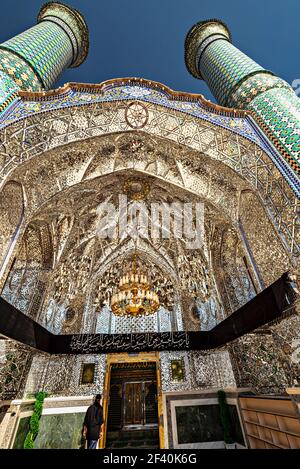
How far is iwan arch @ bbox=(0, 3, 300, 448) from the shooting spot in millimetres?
4109

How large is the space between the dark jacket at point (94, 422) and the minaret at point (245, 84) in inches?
203

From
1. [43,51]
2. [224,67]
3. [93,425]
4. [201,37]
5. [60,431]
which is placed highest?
[201,37]

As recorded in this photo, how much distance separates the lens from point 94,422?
136 inches

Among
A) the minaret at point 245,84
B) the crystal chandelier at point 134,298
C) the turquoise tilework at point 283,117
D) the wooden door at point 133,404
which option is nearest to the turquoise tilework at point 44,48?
the minaret at point 245,84

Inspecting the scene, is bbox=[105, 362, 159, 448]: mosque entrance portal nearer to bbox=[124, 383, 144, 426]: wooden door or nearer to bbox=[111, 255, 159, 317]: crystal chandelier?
bbox=[124, 383, 144, 426]: wooden door

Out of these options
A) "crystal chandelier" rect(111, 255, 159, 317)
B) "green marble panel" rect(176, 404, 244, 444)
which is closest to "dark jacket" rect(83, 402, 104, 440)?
"crystal chandelier" rect(111, 255, 159, 317)

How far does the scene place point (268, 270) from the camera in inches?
161

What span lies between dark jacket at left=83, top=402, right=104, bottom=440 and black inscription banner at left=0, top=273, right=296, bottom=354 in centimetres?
188

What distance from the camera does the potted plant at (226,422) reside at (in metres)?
4.93

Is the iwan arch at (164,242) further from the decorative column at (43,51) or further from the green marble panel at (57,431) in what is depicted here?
the decorative column at (43,51)

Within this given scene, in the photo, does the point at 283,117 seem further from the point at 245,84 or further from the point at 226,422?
the point at 226,422

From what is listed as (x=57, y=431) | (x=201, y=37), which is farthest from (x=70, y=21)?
(x=57, y=431)

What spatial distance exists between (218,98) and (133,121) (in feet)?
13.3

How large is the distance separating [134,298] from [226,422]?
375 cm
